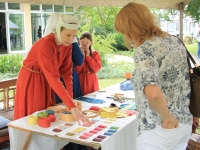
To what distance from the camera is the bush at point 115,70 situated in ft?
28.2

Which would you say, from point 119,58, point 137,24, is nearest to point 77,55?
point 137,24

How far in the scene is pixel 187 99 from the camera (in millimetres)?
1408

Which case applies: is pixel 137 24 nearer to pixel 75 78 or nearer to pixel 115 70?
pixel 75 78

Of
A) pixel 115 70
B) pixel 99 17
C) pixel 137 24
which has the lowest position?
pixel 115 70

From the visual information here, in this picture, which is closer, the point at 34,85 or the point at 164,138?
the point at 164,138

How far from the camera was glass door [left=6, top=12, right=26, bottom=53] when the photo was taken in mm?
11453

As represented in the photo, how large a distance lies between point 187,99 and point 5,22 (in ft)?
37.0

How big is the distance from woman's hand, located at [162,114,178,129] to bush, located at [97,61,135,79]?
713cm

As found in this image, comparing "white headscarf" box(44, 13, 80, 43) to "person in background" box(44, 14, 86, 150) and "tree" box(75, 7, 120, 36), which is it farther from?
"tree" box(75, 7, 120, 36)

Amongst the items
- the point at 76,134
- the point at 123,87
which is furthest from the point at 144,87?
the point at 123,87

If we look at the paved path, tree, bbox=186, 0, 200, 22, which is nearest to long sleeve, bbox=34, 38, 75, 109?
tree, bbox=186, 0, 200, 22

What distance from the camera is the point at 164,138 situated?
133cm

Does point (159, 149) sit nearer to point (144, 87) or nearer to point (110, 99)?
point (144, 87)

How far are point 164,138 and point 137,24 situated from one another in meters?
0.59
